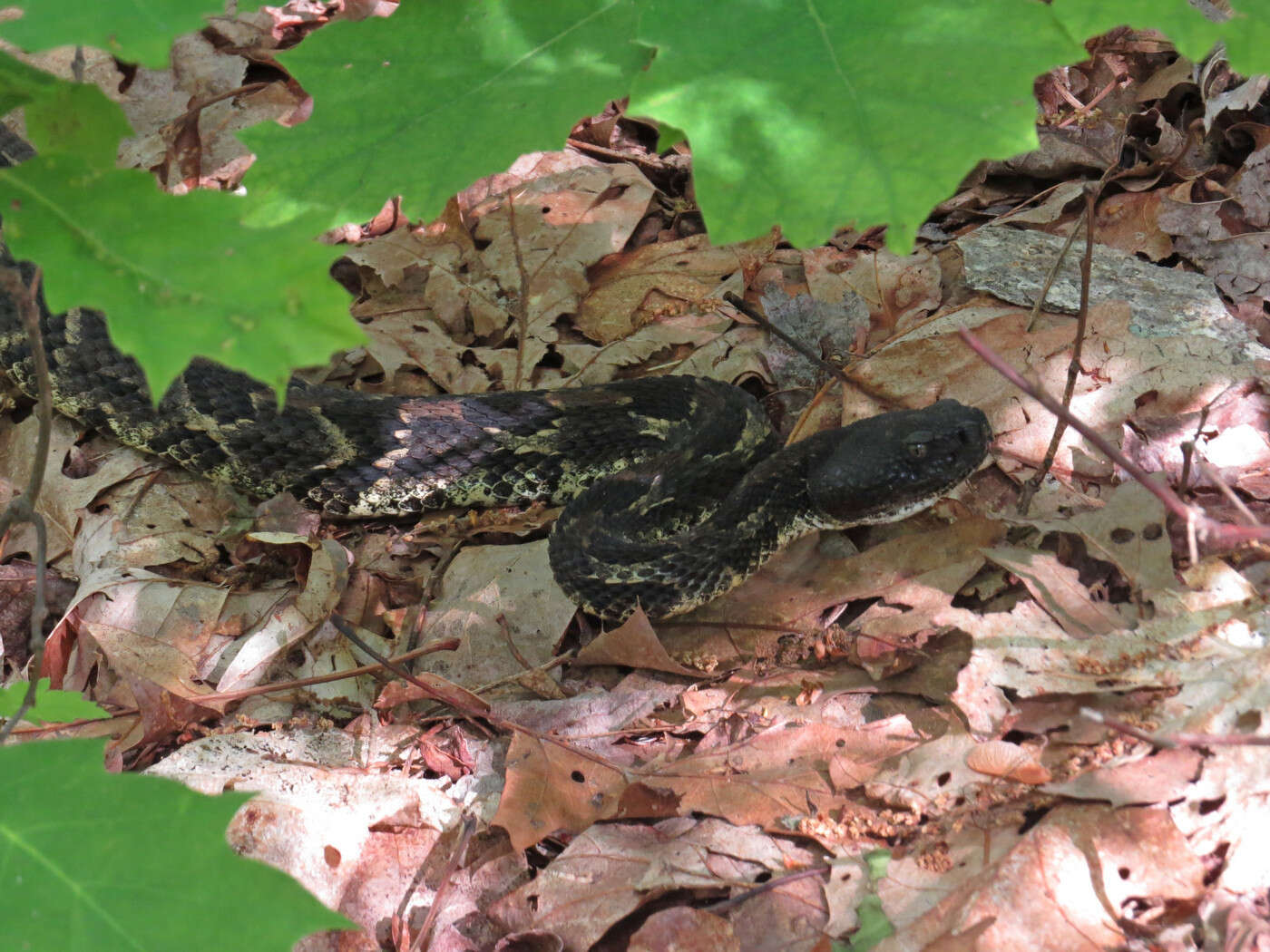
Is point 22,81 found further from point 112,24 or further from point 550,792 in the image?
point 550,792

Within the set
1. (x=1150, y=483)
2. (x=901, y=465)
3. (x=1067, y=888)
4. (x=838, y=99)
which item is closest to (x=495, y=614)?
(x=901, y=465)

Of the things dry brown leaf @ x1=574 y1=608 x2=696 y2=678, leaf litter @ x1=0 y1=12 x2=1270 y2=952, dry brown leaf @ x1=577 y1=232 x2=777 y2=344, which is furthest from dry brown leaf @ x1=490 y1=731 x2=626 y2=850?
dry brown leaf @ x1=577 y1=232 x2=777 y2=344

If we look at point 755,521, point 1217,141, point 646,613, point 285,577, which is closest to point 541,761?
point 646,613

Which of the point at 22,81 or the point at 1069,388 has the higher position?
the point at 22,81

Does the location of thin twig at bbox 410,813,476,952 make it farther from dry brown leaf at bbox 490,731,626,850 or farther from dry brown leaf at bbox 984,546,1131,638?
dry brown leaf at bbox 984,546,1131,638

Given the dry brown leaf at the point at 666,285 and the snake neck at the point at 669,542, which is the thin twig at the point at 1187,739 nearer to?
the snake neck at the point at 669,542

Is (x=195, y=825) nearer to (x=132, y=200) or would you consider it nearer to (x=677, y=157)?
(x=132, y=200)

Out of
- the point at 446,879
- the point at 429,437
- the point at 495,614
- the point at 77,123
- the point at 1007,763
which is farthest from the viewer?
the point at 429,437
